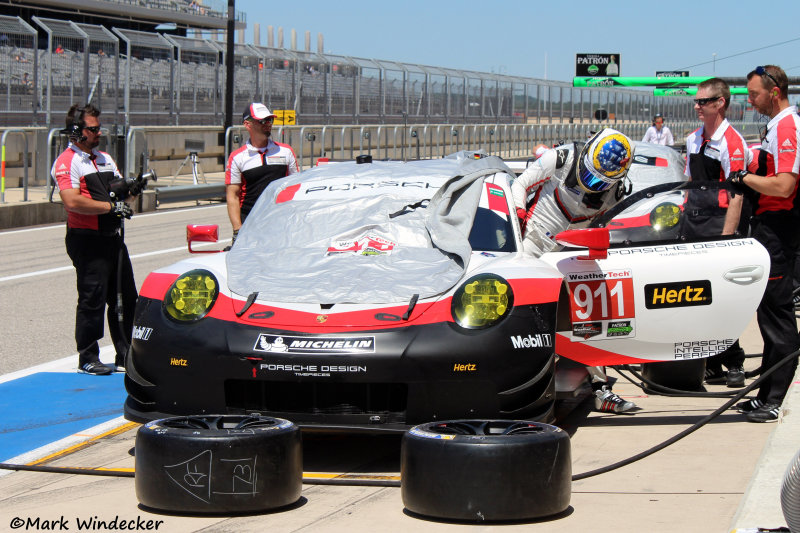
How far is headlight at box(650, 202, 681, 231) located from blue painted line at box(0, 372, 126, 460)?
3365mm

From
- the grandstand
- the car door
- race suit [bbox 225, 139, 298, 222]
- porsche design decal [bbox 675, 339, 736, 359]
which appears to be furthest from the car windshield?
the grandstand

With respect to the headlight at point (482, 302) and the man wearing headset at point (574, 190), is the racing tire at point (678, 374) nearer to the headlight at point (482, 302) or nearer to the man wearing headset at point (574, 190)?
the man wearing headset at point (574, 190)

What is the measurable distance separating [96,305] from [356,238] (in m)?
2.30

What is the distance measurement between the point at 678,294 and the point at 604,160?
104cm

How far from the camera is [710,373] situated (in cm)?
729

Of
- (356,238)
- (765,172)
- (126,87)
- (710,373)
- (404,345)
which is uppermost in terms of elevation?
(126,87)

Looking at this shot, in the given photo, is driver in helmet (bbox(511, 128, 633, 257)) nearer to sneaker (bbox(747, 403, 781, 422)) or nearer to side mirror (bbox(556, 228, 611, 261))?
side mirror (bbox(556, 228, 611, 261))

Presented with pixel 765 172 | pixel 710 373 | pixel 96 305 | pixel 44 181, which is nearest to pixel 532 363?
pixel 765 172

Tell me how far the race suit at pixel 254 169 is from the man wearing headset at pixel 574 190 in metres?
2.22

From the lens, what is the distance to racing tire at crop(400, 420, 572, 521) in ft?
13.5

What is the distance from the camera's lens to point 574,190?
21.9 ft

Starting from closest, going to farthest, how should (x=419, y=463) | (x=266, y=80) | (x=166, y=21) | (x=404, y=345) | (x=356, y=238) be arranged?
(x=419, y=463), (x=404, y=345), (x=356, y=238), (x=266, y=80), (x=166, y=21)

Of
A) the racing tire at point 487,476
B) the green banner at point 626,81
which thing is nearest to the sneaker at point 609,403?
the racing tire at point 487,476

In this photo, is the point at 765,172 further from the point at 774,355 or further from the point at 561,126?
the point at 561,126
